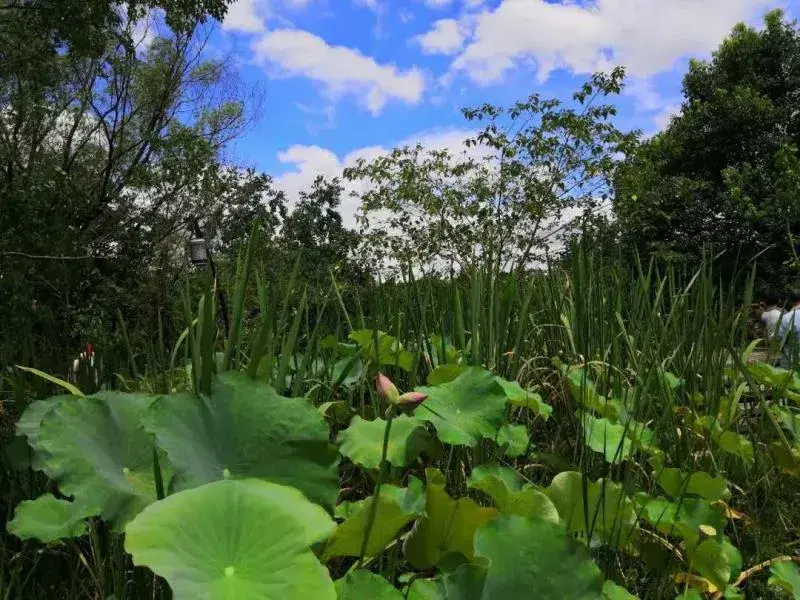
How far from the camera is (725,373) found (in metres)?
1.43

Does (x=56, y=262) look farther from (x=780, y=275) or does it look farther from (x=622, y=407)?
(x=780, y=275)

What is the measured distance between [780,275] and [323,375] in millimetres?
10319

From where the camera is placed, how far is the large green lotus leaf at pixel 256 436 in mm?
646

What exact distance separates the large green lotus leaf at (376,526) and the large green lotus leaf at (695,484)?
39 centimetres

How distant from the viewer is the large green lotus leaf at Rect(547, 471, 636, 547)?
76 cm

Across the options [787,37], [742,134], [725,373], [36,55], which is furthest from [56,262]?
[787,37]

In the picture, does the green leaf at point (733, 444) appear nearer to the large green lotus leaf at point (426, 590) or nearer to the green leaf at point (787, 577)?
the green leaf at point (787, 577)

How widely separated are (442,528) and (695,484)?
0.40m

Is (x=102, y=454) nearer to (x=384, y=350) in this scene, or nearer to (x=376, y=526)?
(x=376, y=526)

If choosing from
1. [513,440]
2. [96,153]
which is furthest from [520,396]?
[96,153]

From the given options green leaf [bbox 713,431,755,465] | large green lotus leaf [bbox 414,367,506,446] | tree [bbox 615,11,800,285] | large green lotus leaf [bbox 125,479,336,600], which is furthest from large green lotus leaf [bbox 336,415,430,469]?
tree [bbox 615,11,800,285]

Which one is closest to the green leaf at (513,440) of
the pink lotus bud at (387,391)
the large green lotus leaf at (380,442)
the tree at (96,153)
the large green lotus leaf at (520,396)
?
the large green lotus leaf at (520,396)

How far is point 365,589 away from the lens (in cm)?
57

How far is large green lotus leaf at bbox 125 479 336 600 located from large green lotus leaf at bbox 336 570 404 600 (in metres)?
0.09
